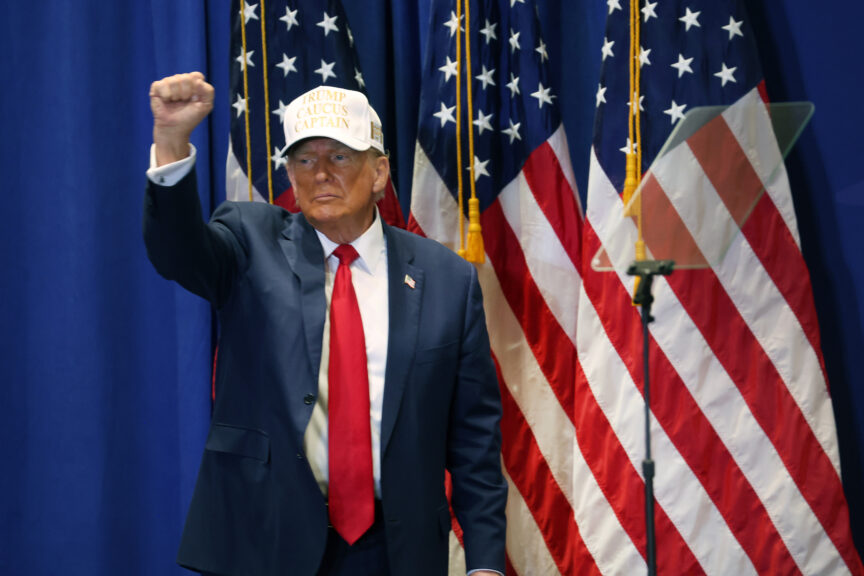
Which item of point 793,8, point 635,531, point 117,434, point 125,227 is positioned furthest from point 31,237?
point 793,8

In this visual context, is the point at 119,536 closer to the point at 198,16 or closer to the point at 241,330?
the point at 241,330

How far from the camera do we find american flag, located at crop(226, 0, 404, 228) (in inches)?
91.1

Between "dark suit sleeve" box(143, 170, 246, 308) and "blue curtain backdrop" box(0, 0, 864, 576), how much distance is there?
99 centimetres

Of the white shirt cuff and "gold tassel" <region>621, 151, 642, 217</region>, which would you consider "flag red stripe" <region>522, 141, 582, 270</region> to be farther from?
the white shirt cuff

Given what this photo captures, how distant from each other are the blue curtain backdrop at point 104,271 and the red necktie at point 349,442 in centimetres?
108

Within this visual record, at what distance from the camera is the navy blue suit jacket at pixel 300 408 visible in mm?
1486

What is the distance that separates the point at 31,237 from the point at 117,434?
→ 66cm

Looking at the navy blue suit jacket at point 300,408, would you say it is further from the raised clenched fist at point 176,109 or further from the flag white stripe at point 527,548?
the flag white stripe at point 527,548

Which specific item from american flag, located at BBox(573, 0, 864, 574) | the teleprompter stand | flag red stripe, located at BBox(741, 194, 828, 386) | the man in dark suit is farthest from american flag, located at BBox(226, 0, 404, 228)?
the teleprompter stand

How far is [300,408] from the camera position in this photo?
1490mm

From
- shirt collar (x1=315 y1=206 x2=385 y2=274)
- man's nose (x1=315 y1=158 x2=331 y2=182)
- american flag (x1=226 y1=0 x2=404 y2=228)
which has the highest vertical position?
american flag (x1=226 y1=0 x2=404 y2=228)

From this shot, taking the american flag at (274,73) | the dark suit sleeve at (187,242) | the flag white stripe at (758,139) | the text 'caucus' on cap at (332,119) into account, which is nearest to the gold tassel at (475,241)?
the american flag at (274,73)

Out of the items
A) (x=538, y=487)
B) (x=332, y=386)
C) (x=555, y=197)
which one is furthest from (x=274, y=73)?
(x=538, y=487)

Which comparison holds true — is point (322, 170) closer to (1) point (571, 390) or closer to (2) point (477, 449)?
(2) point (477, 449)
